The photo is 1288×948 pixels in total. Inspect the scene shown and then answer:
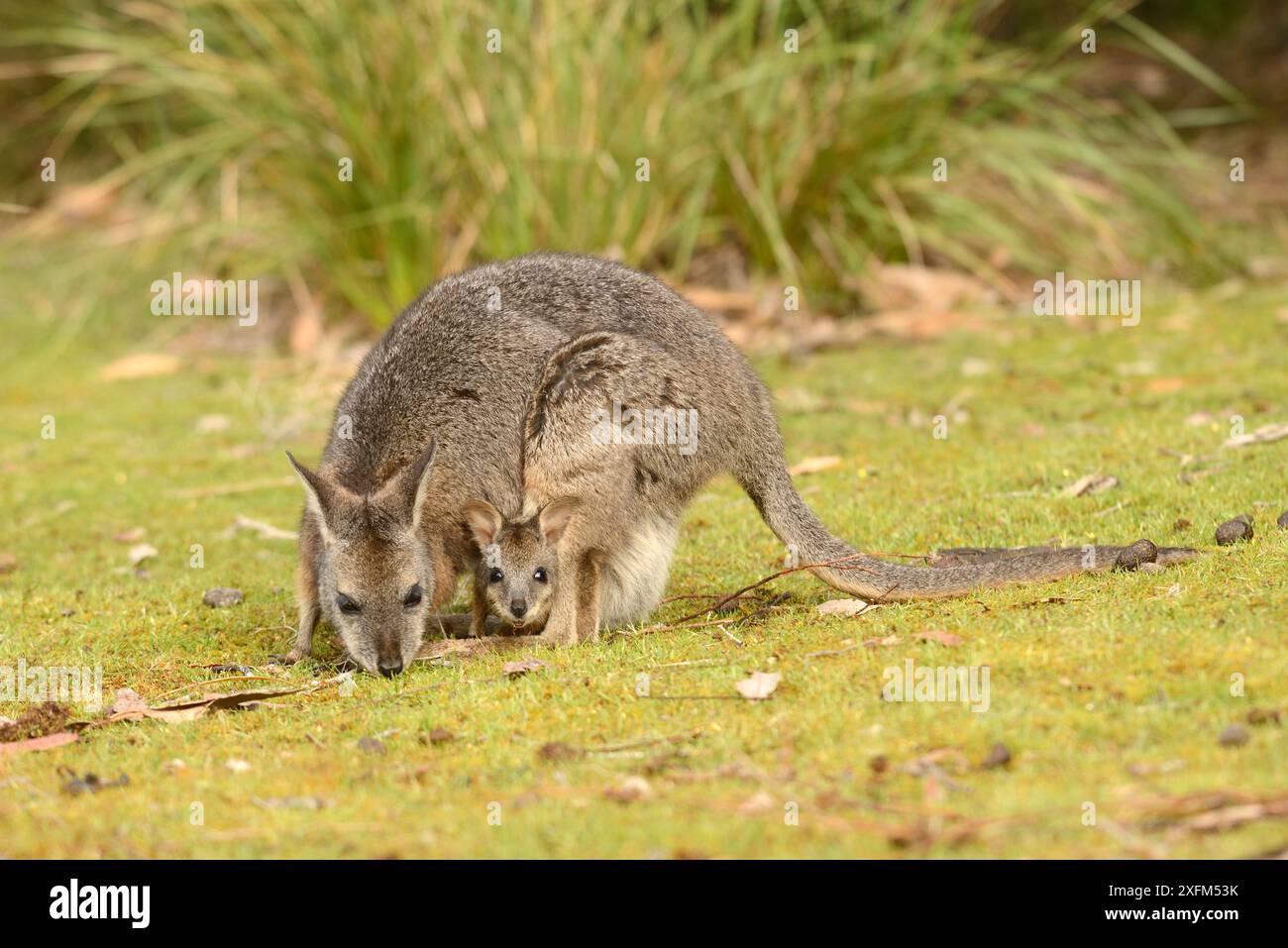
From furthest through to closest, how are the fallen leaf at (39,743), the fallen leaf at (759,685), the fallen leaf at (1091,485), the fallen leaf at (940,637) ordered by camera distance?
the fallen leaf at (1091,485) → the fallen leaf at (940,637) → the fallen leaf at (39,743) → the fallen leaf at (759,685)

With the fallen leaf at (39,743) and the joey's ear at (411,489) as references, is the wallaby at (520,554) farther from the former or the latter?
the fallen leaf at (39,743)

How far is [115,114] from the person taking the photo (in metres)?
13.9

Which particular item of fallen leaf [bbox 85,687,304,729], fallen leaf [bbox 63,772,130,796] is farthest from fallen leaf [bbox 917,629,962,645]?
fallen leaf [bbox 63,772,130,796]

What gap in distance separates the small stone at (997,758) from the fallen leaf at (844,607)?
1406mm

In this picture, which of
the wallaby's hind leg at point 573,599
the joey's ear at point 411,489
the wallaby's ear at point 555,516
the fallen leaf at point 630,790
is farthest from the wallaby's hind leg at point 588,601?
the fallen leaf at point 630,790

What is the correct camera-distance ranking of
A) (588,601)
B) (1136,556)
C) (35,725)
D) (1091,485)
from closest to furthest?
(35,725) → (1136,556) → (588,601) → (1091,485)

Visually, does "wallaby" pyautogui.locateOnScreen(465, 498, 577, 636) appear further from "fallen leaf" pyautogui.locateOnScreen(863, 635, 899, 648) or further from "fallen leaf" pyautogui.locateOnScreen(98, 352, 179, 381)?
"fallen leaf" pyautogui.locateOnScreen(98, 352, 179, 381)

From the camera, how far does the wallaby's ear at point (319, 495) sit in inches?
194

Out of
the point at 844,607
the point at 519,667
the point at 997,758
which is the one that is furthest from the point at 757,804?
the point at 844,607

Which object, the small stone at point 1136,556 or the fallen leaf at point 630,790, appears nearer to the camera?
the fallen leaf at point 630,790

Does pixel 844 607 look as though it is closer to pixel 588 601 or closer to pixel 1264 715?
pixel 588 601

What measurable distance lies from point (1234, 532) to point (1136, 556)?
48cm

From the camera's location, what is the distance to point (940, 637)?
447 centimetres

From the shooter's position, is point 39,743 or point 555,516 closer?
point 39,743
